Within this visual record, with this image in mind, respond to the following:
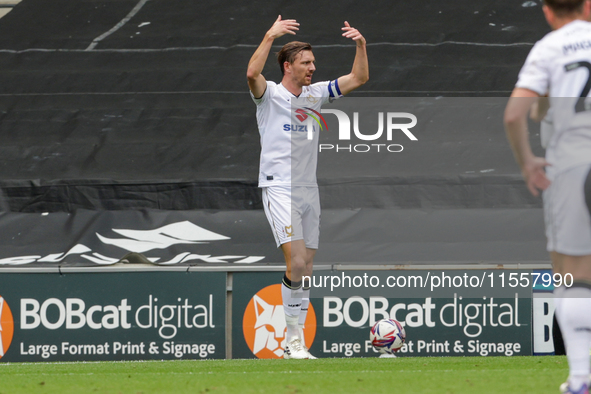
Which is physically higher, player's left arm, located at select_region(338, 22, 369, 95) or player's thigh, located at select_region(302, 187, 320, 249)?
player's left arm, located at select_region(338, 22, 369, 95)

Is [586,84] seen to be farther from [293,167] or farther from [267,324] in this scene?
[267,324]

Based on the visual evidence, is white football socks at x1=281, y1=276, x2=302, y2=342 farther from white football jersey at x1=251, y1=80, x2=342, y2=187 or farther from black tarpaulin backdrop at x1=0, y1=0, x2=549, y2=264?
black tarpaulin backdrop at x1=0, y1=0, x2=549, y2=264

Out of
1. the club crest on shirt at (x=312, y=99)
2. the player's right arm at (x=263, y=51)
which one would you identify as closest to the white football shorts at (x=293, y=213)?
the club crest on shirt at (x=312, y=99)

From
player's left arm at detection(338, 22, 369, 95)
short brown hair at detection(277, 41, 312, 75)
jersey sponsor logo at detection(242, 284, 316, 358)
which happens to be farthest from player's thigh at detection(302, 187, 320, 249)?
jersey sponsor logo at detection(242, 284, 316, 358)

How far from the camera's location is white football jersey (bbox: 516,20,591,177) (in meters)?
3.12

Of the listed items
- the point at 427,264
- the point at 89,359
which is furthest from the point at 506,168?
the point at 89,359

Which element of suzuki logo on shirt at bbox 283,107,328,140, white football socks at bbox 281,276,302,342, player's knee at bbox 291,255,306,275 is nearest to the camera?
player's knee at bbox 291,255,306,275

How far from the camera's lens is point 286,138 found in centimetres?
590

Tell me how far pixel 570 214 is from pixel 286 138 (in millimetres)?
3068

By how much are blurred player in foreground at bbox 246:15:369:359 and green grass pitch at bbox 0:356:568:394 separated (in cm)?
57

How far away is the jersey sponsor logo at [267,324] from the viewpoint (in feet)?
26.2

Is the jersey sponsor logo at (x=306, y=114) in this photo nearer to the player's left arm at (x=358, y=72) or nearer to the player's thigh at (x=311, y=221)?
the player's left arm at (x=358, y=72)

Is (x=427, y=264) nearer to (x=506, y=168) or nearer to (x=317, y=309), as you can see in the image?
(x=317, y=309)

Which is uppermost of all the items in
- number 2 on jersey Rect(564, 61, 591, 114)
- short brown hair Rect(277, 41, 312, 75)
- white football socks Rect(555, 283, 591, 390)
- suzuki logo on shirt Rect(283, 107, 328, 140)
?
number 2 on jersey Rect(564, 61, 591, 114)
